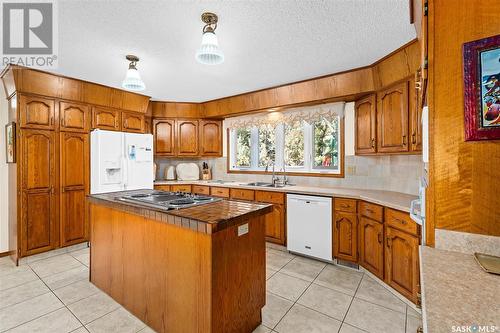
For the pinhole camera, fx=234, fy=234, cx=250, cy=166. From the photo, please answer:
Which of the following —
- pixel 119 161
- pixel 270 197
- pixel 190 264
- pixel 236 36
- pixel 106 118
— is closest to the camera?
pixel 190 264

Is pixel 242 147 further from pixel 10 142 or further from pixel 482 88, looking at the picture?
pixel 482 88

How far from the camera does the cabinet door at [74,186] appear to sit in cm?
323

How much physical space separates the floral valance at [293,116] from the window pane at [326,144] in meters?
0.19

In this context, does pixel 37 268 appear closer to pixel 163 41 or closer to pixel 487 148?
pixel 163 41

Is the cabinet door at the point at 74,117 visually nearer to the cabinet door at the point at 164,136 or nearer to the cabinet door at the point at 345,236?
the cabinet door at the point at 164,136

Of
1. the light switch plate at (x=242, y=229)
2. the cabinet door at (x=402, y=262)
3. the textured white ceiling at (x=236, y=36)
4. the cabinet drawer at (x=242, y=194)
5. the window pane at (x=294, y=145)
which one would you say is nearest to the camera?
the light switch plate at (x=242, y=229)

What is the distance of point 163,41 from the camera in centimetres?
222

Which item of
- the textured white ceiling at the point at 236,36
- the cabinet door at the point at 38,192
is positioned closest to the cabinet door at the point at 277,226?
the textured white ceiling at the point at 236,36

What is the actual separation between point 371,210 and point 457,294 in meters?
1.96

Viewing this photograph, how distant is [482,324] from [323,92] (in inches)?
118

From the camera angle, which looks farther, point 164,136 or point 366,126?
point 164,136

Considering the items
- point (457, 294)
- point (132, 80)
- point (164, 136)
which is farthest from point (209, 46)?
point (164, 136)

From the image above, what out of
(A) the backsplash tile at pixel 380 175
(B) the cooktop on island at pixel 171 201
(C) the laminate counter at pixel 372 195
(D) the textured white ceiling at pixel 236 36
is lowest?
(C) the laminate counter at pixel 372 195

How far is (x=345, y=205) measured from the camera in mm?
2818
